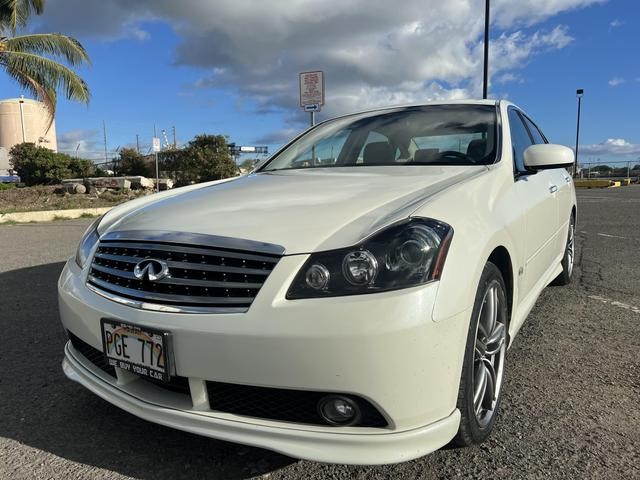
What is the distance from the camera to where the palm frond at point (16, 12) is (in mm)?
15008

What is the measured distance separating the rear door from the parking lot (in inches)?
19.3

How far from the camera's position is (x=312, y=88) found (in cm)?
822

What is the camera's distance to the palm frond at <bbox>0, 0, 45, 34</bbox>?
1501cm

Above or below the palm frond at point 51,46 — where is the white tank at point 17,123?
above

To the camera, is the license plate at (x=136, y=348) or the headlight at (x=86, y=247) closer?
the license plate at (x=136, y=348)

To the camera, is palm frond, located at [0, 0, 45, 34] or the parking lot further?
palm frond, located at [0, 0, 45, 34]

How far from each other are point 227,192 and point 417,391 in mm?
1449

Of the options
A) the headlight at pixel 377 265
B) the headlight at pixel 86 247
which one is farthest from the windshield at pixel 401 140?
the headlight at pixel 86 247

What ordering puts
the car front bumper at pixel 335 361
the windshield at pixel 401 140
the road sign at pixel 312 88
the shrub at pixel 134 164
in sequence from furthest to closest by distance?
the shrub at pixel 134 164 → the road sign at pixel 312 88 → the windshield at pixel 401 140 → the car front bumper at pixel 335 361

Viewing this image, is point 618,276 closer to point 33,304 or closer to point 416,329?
point 416,329

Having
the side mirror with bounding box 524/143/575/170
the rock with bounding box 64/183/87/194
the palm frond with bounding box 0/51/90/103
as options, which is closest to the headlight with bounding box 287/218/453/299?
the side mirror with bounding box 524/143/575/170

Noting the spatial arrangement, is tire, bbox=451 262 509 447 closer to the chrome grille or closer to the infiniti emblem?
the chrome grille

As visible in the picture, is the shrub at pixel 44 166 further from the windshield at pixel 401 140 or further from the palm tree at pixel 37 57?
the windshield at pixel 401 140

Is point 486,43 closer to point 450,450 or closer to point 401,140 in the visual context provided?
point 401,140
